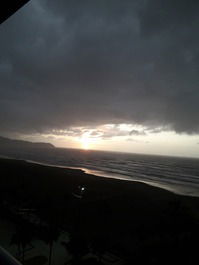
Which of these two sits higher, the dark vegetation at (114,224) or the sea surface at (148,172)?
the sea surface at (148,172)

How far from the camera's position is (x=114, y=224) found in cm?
2545

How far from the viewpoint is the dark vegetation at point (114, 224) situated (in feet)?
55.7

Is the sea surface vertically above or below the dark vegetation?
above

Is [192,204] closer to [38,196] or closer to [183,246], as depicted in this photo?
[183,246]

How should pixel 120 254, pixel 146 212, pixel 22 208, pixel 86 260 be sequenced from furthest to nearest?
1. pixel 146 212
2. pixel 22 208
3. pixel 120 254
4. pixel 86 260

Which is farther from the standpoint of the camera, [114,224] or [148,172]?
[148,172]

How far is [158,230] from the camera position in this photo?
78.0ft

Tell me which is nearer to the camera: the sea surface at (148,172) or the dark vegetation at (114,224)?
the dark vegetation at (114,224)

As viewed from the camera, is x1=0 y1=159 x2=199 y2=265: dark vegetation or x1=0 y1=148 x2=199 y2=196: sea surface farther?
x1=0 y1=148 x2=199 y2=196: sea surface

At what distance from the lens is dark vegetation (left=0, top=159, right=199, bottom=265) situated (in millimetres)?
16984

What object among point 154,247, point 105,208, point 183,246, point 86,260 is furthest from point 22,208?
point 183,246

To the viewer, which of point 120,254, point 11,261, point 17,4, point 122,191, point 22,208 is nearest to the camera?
point 11,261

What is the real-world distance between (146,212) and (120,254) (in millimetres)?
11718

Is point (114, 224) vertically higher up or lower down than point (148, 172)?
lower down
